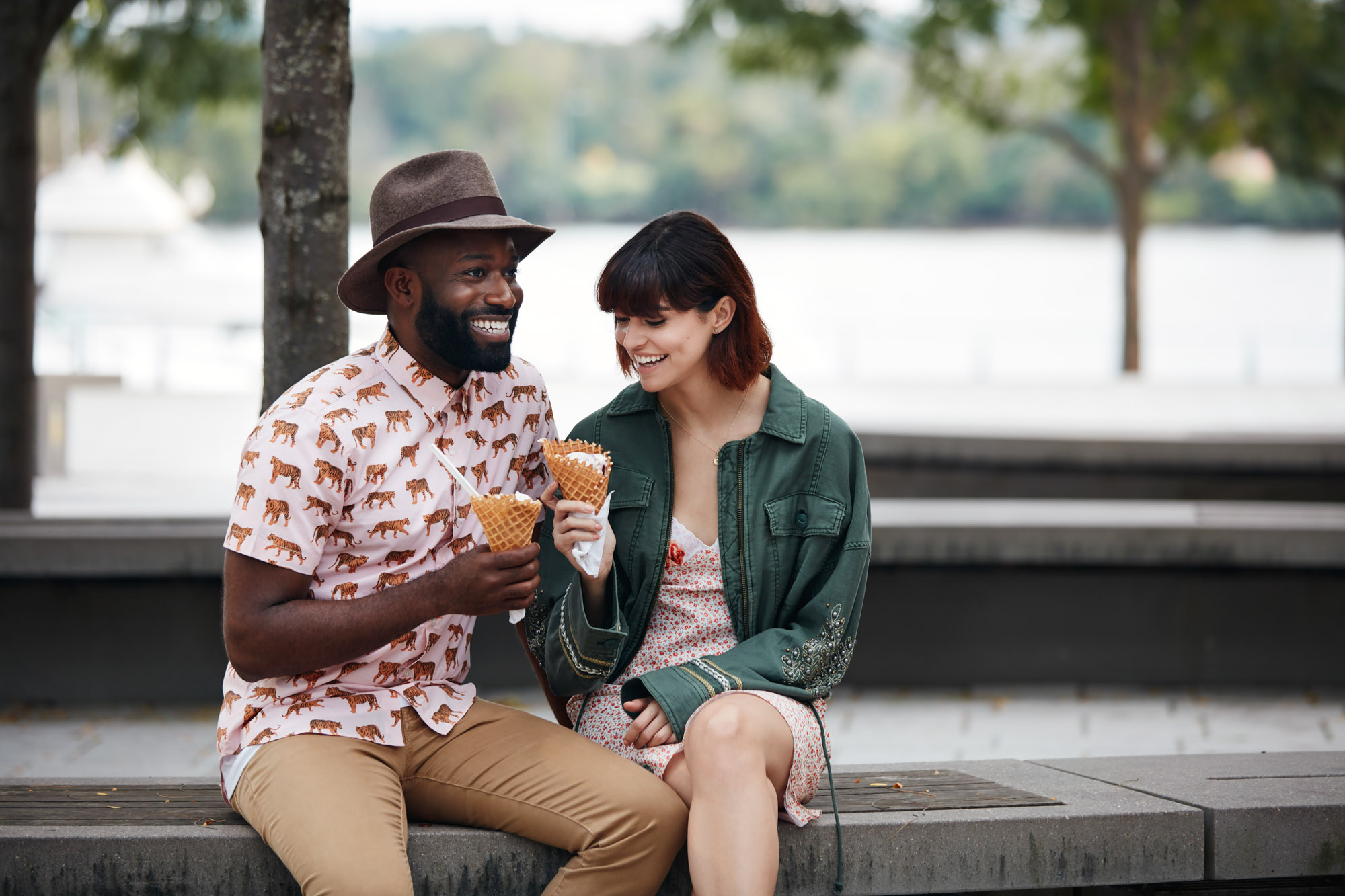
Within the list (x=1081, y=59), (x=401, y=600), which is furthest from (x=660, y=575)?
(x=1081, y=59)

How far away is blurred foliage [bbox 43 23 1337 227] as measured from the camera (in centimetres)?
5900

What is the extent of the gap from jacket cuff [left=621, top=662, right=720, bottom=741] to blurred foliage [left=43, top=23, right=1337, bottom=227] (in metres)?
55.3

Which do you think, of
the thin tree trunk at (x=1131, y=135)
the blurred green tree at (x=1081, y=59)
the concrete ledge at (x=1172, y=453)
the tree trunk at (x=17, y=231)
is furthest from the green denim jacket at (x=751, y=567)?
the thin tree trunk at (x=1131, y=135)

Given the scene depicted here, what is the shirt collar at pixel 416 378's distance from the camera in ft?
10.1

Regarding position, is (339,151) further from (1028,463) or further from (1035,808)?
(1028,463)

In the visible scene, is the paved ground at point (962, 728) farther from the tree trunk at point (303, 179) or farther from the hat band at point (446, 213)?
the hat band at point (446, 213)

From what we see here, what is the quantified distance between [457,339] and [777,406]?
2.46 feet

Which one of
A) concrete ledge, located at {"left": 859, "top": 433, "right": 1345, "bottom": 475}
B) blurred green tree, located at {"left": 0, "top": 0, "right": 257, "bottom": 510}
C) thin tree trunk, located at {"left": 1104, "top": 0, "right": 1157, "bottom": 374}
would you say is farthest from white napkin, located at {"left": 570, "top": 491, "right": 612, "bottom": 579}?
thin tree trunk, located at {"left": 1104, "top": 0, "right": 1157, "bottom": 374}

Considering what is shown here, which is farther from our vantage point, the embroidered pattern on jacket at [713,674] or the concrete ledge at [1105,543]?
the concrete ledge at [1105,543]

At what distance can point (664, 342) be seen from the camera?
3.18 metres

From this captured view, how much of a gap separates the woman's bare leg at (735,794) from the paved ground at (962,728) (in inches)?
86.1

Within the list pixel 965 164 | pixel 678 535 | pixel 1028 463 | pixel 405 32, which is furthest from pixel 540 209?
pixel 678 535

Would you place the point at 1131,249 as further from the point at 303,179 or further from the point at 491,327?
the point at 491,327

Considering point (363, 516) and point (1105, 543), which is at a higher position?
point (363, 516)
